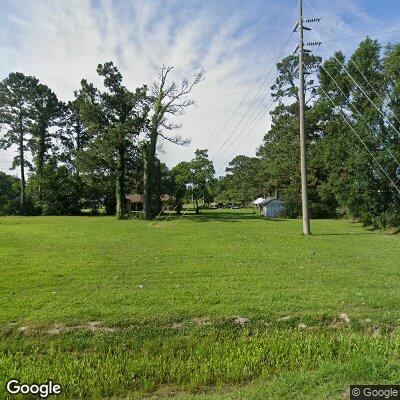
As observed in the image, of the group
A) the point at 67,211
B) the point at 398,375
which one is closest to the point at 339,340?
the point at 398,375

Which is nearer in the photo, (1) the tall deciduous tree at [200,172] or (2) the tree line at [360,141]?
(2) the tree line at [360,141]

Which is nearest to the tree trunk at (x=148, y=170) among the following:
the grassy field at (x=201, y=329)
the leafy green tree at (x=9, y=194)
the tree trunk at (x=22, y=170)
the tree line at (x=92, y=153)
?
the tree line at (x=92, y=153)

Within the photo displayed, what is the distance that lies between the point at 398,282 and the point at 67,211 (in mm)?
43926

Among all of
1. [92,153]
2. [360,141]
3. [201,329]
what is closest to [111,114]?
[92,153]

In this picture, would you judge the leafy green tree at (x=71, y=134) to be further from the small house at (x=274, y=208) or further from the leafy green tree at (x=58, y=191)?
the small house at (x=274, y=208)

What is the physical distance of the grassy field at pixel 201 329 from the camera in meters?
3.85

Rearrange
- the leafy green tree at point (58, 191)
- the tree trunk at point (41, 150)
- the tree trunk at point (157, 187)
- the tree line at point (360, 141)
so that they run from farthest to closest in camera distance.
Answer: the tree trunk at point (41, 150) → the leafy green tree at point (58, 191) → the tree trunk at point (157, 187) → the tree line at point (360, 141)

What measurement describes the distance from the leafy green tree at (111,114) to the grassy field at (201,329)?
1064 inches

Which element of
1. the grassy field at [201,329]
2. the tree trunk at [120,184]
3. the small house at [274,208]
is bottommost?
the grassy field at [201,329]

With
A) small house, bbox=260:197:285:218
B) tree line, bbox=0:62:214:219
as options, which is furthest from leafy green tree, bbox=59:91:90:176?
small house, bbox=260:197:285:218

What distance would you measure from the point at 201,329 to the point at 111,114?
3396 cm

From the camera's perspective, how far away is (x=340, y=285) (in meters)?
7.43

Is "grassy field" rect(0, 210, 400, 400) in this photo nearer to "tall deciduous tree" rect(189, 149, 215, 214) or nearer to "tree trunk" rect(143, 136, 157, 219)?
"tree trunk" rect(143, 136, 157, 219)

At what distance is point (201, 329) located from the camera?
202 inches
